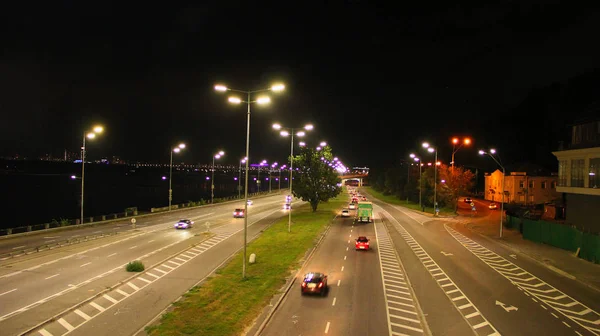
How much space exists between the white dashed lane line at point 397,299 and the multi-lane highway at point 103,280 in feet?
35.1

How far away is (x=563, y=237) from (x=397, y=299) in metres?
23.7

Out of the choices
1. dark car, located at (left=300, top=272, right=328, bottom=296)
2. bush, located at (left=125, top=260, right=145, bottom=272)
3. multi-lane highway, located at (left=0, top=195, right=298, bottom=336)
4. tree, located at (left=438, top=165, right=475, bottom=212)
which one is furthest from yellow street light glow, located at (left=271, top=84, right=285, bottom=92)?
tree, located at (left=438, top=165, right=475, bottom=212)

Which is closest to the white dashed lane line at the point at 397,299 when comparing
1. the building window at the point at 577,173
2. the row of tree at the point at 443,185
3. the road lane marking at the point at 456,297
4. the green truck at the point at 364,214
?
the road lane marking at the point at 456,297

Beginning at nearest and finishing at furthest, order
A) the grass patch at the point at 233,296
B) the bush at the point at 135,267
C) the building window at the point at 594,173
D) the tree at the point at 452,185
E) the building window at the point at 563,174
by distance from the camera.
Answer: the grass patch at the point at 233,296, the bush at the point at 135,267, the building window at the point at 594,173, the building window at the point at 563,174, the tree at the point at 452,185

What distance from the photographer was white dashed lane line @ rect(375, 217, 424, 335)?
58.6 ft

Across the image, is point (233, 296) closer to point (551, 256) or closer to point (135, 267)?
point (135, 267)

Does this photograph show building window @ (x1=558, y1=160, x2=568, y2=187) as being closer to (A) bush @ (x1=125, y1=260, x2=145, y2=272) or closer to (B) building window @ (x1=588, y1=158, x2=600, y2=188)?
(B) building window @ (x1=588, y1=158, x2=600, y2=188)

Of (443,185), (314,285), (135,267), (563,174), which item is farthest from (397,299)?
(443,185)

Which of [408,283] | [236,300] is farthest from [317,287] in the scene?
[408,283]

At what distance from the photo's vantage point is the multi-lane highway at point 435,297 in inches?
711

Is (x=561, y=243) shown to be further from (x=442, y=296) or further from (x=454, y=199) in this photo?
(x=454, y=199)

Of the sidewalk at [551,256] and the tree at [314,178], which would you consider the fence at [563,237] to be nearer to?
the sidewalk at [551,256]

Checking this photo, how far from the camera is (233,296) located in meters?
21.2

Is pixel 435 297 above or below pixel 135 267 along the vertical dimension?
below
